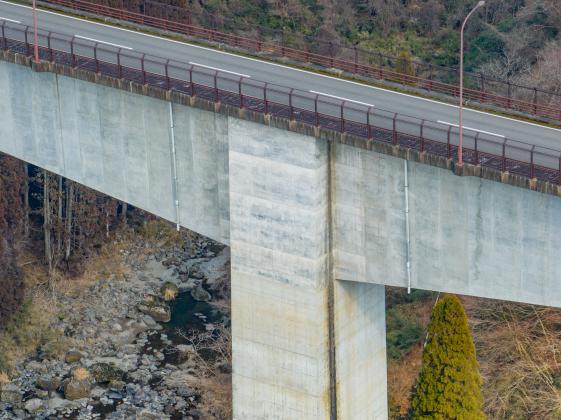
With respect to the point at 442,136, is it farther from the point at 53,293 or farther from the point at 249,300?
the point at 53,293

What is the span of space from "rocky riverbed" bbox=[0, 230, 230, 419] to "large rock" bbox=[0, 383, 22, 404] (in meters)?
0.04

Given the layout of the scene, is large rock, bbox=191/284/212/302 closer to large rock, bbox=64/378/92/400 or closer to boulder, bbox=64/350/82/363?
boulder, bbox=64/350/82/363

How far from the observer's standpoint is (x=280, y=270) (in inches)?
2188

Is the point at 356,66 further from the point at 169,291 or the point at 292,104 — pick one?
the point at 169,291

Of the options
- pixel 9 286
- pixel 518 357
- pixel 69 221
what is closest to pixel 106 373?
pixel 9 286

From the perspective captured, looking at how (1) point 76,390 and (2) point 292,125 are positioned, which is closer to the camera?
(2) point 292,125

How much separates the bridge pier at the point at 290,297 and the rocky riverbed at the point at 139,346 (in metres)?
8.58

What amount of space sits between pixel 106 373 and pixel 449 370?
1938 centimetres

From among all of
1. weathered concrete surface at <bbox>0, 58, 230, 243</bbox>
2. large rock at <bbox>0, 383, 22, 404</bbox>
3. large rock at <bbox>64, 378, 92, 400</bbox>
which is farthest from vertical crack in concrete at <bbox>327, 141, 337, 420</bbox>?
large rock at <bbox>0, 383, 22, 404</bbox>

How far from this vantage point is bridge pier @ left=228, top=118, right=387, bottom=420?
54.5m

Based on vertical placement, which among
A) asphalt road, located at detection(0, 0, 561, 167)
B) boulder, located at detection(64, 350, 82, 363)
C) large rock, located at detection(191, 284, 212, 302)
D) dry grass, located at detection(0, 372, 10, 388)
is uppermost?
asphalt road, located at detection(0, 0, 561, 167)

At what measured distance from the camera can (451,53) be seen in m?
90.8

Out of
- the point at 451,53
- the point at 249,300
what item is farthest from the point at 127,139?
the point at 451,53

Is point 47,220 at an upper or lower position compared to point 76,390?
upper
